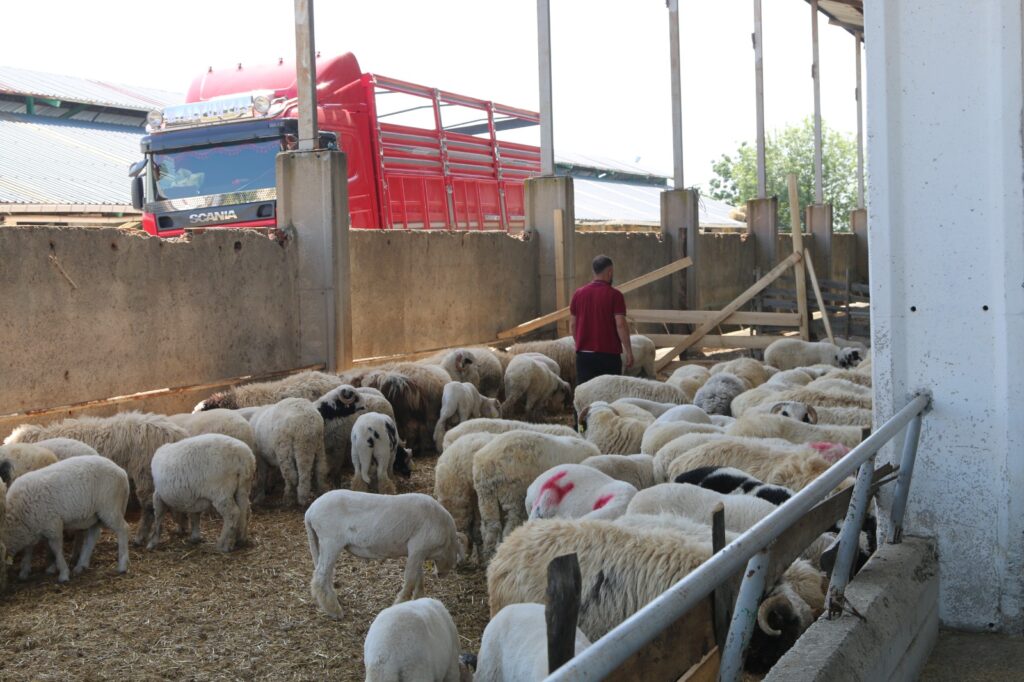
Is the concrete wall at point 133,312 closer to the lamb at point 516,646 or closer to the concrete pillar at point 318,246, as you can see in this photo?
the concrete pillar at point 318,246

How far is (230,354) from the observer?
10.8 metres

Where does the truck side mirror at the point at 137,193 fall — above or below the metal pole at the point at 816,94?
below

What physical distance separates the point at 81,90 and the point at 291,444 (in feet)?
66.8

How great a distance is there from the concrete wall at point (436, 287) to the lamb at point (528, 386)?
2.00 metres

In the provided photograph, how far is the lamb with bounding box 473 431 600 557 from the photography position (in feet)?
20.3

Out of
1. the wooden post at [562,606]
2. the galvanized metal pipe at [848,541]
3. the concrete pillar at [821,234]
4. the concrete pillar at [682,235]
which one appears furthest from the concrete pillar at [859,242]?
the wooden post at [562,606]

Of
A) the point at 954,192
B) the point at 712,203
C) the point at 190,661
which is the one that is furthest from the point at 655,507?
the point at 712,203

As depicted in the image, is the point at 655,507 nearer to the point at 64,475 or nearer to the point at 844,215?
the point at 64,475

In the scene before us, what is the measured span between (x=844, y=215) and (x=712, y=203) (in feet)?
54.3

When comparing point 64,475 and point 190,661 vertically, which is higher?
point 64,475

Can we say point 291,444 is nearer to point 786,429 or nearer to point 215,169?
point 786,429

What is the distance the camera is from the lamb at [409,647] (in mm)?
3738

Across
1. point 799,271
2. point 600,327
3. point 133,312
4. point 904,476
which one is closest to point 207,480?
point 133,312

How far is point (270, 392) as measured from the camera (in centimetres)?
949
